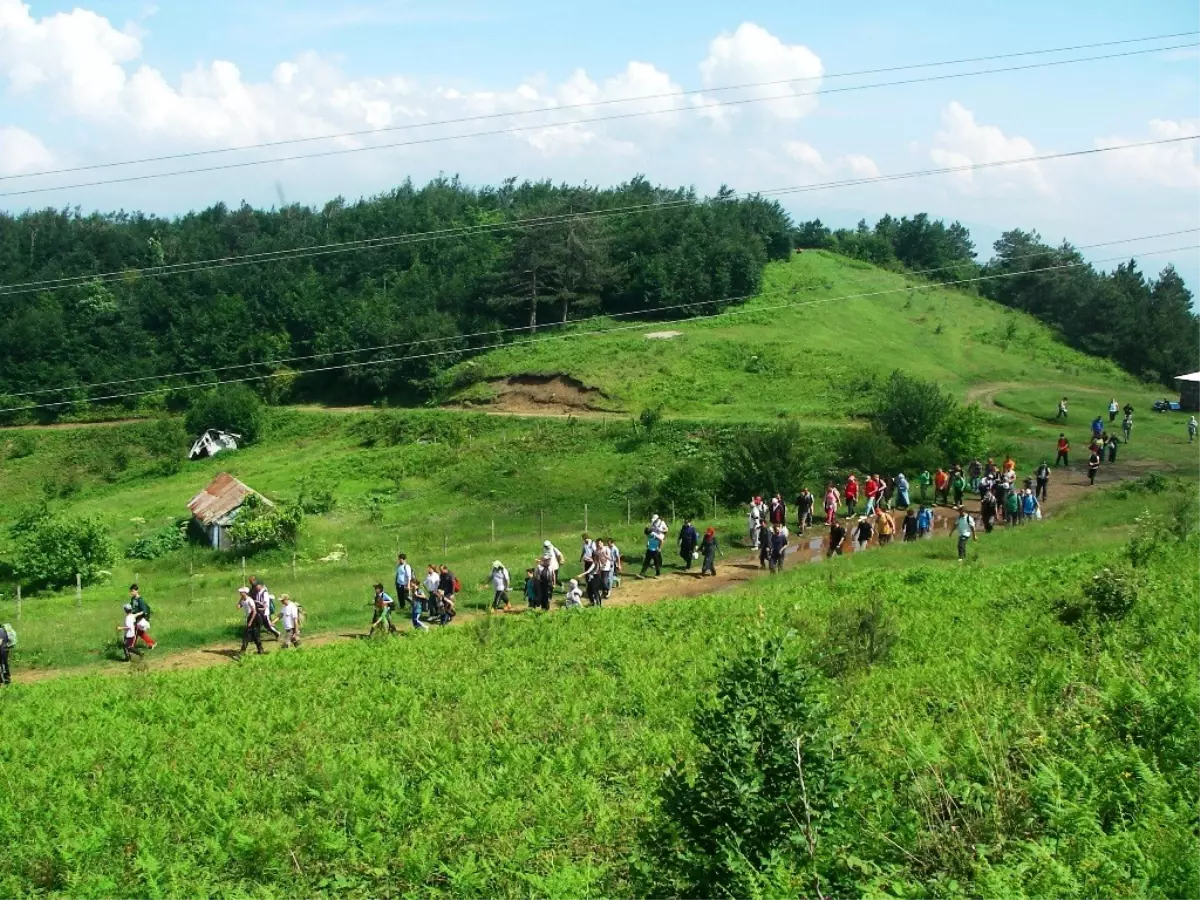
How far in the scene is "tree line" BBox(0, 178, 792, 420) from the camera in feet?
237

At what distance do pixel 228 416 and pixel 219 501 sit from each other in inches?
1038

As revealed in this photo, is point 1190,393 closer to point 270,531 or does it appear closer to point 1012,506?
point 1012,506

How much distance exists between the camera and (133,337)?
286 ft

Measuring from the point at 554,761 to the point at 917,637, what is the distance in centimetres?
668

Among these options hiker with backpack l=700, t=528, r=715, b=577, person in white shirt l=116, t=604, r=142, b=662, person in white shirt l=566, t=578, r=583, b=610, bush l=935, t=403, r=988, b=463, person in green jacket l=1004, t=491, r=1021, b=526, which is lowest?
person in white shirt l=116, t=604, r=142, b=662

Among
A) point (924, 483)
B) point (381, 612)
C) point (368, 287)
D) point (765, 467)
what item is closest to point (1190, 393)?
point (924, 483)

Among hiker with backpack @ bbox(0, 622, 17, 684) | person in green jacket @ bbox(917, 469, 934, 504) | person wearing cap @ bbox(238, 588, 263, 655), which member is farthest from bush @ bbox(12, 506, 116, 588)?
person in green jacket @ bbox(917, 469, 934, 504)

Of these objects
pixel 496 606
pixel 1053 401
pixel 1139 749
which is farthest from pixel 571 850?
pixel 1053 401

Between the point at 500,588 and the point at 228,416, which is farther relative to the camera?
the point at 228,416

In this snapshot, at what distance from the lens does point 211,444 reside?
64.0 m

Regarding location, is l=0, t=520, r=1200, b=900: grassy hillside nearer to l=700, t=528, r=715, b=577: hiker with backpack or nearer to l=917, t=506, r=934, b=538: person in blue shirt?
l=700, t=528, r=715, b=577: hiker with backpack

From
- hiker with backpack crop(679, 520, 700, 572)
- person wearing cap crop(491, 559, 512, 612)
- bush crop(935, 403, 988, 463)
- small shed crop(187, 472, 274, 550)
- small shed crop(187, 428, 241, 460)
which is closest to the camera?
person wearing cap crop(491, 559, 512, 612)

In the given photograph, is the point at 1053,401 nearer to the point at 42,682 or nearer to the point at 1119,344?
the point at 1119,344

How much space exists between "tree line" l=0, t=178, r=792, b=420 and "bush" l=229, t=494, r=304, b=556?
31.3m
